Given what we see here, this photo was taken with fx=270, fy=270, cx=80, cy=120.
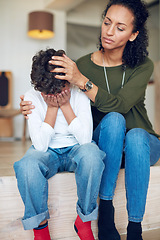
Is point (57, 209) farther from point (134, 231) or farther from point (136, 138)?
point (136, 138)

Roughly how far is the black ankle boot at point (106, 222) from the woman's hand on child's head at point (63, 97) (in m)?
0.43

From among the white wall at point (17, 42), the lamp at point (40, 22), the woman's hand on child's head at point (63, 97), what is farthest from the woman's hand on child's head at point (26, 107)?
the white wall at point (17, 42)

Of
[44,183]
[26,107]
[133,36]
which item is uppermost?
[133,36]

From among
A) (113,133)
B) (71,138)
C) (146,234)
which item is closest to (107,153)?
(113,133)

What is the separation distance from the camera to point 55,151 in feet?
3.71

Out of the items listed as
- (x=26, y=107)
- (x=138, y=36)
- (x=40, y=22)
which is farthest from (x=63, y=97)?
(x=40, y=22)

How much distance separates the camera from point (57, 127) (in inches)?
46.3

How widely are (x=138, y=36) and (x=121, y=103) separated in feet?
1.42

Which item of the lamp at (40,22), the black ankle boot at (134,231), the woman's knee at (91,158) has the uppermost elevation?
the lamp at (40,22)

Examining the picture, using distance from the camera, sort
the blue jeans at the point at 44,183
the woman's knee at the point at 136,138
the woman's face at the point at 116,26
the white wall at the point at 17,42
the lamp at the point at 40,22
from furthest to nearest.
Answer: the white wall at the point at 17,42, the lamp at the point at 40,22, the woman's face at the point at 116,26, the woman's knee at the point at 136,138, the blue jeans at the point at 44,183

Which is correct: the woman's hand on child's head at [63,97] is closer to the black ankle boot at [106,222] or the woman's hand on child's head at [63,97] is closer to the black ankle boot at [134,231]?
the black ankle boot at [106,222]

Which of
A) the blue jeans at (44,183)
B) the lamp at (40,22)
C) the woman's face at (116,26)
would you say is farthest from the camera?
the lamp at (40,22)

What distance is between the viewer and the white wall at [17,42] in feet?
13.4

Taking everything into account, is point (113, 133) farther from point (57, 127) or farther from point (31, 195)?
point (31, 195)
